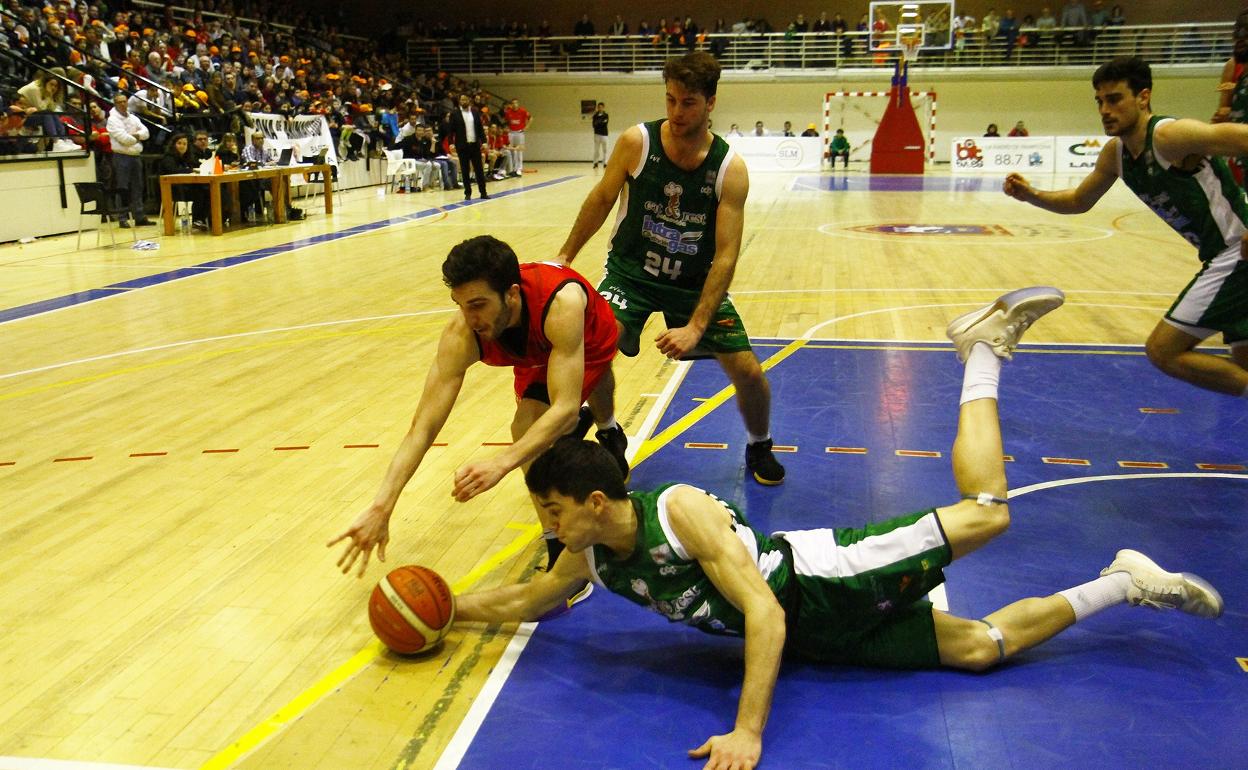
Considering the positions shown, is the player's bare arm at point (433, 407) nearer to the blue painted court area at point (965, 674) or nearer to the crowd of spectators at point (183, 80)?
the blue painted court area at point (965, 674)

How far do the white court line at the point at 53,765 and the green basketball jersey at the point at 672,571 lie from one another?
137 cm

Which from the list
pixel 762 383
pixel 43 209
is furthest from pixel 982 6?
pixel 762 383

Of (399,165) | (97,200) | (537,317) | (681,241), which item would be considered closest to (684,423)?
(681,241)

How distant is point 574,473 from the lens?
9.78 feet

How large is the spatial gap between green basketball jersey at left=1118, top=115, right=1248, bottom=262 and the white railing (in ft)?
94.8

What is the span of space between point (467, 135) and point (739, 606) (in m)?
18.4

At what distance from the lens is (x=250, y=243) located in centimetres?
1448

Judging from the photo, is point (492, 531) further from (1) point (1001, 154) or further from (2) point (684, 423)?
(1) point (1001, 154)

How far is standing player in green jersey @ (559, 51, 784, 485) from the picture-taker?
4.75m

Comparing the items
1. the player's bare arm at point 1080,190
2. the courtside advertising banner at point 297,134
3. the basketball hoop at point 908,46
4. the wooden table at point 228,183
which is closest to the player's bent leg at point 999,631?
the player's bare arm at point 1080,190

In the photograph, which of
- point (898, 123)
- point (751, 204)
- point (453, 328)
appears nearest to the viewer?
point (453, 328)

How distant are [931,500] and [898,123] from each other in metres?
23.9

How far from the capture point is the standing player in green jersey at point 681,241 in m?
4.75

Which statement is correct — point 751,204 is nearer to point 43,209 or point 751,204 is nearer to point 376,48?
point 43,209
